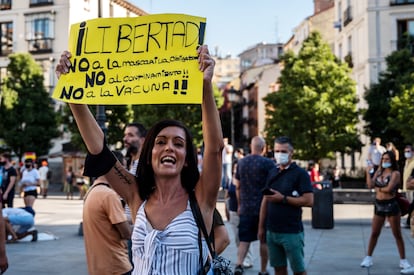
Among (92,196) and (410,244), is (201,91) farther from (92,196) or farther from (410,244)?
(410,244)

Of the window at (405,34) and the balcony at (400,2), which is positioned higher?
the balcony at (400,2)

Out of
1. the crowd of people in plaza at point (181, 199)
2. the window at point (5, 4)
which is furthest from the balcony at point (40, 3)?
the crowd of people in plaza at point (181, 199)

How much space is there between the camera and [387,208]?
8281mm

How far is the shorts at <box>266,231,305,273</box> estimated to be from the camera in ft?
19.4

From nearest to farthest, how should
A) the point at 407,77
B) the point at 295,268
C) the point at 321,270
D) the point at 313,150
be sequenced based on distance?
the point at 295,268
the point at 321,270
the point at 407,77
the point at 313,150

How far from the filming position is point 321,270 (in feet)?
27.9

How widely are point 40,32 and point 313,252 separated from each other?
3892cm

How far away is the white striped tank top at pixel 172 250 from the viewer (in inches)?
107

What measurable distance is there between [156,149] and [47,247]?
890cm

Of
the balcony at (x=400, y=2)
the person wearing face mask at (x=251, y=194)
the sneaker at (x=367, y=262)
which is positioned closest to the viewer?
the person wearing face mask at (x=251, y=194)

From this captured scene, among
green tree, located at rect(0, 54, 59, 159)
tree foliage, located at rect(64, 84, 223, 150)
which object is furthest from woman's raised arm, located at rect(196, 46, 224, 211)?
green tree, located at rect(0, 54, 59, 159)

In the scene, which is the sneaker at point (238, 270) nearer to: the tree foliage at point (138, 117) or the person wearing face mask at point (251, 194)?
the person wearing face mask at point (251, 194)

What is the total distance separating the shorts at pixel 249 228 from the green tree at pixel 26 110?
1305 inches

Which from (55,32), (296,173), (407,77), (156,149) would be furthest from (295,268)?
(55,32)
